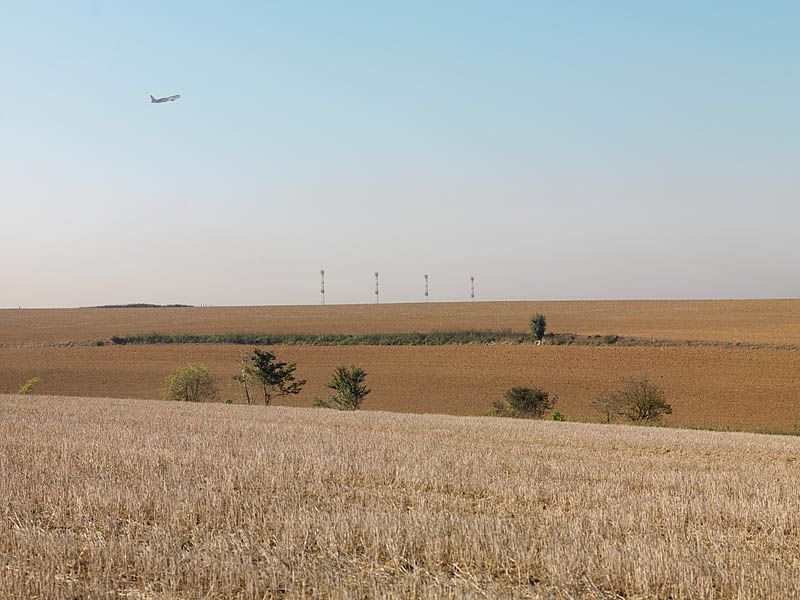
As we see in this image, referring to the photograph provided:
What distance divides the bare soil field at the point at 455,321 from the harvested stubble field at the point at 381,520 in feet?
262

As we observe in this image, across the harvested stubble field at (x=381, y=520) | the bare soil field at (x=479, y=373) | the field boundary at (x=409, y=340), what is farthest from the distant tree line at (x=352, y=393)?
the field boundary at (x=409, y=340)

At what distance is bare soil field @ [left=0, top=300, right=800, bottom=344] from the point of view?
106 meters

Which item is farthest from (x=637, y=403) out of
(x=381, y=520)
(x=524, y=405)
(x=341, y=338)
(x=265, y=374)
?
(x=341, y=338)

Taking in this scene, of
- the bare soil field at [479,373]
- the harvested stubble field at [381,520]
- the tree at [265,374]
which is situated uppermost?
the harvested stubble field at [381,520]

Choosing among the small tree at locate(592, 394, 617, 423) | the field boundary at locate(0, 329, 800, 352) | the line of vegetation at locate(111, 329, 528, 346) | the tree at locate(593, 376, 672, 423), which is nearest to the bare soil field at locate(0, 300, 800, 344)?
the field boundary at locate(0, 329, 800, 352)

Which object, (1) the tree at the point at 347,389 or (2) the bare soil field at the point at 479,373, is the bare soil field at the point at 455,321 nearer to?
(2) the bare soil field at the point at 479,373

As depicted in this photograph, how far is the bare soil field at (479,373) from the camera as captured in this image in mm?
56625

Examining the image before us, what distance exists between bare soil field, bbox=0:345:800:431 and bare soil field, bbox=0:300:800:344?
18.4 m

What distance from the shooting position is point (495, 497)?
41.0 feet

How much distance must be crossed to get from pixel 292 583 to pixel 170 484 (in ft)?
18.5

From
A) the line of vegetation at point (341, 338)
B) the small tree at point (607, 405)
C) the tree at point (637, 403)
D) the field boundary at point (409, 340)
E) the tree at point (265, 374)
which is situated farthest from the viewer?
the line of vegetation at point (341, 338)

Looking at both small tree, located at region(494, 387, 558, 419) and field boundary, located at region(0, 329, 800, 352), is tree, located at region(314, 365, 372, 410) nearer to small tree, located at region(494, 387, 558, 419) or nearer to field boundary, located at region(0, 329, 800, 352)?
small tree, located at region(494, 387, 558, 419)

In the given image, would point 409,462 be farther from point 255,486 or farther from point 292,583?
point 292,583

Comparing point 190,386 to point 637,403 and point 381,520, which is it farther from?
point 381,520
